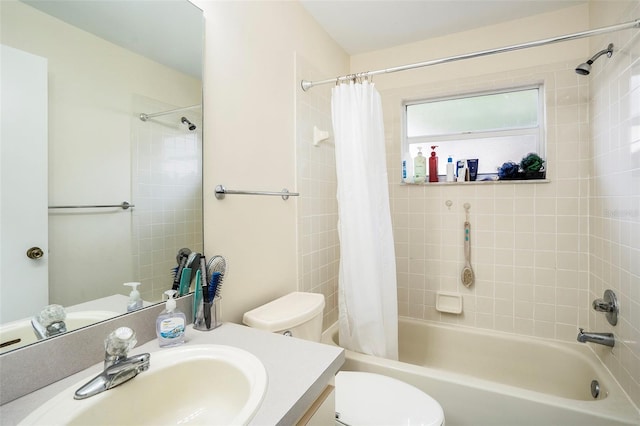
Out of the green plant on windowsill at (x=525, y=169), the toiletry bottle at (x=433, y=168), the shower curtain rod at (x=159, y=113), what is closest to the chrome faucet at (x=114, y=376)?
the shower curtain rod at (x=159, y=113)

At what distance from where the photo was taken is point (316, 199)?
1.91m

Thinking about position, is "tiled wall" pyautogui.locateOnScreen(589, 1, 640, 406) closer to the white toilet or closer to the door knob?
the white toilet

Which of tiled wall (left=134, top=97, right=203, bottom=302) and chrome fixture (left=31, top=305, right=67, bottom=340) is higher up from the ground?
tiled wall (left=134, top=97, right=203, bottom=302)

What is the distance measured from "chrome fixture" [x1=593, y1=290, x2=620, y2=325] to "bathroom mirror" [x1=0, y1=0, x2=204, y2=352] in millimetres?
1913

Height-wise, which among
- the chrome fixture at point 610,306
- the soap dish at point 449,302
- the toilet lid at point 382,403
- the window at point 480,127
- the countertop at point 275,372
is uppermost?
the window at point 480,127

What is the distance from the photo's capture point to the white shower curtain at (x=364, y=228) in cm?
159

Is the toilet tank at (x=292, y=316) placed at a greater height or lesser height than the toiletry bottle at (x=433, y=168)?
lesser

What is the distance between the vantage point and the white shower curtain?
1586mm

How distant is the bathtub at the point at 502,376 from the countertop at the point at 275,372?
2.71ft

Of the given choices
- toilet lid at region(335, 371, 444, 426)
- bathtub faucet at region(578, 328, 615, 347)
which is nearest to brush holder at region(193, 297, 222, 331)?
toilet lid at region(335, 371, 444, 426)

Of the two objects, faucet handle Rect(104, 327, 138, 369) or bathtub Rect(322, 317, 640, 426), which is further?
bathtub Rect(322, 317, 640, 426)

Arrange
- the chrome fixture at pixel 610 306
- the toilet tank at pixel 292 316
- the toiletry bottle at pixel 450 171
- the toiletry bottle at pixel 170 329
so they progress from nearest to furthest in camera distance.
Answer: the toiletry bottle at pixel 170 329 < the toilet tank at pixel 292 316 < the chrome fixture at pixel 610 306 < the toiletry bottle at pixel 450 171

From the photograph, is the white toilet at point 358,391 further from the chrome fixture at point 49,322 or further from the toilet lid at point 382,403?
the chrome fixture at point 49,322

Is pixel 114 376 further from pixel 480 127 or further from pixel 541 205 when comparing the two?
pixel 480 127
